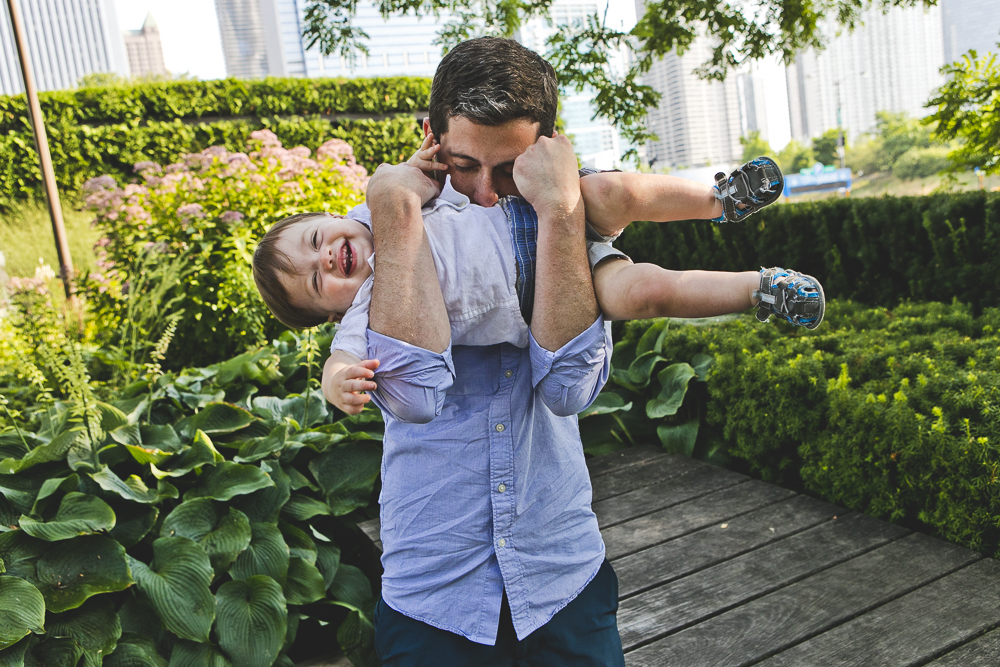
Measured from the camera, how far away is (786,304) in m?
0.85

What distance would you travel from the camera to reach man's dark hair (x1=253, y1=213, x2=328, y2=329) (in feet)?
3.83

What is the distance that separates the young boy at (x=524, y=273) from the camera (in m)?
0.88

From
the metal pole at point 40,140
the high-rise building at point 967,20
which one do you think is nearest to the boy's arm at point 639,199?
the metal pole at point 40,140

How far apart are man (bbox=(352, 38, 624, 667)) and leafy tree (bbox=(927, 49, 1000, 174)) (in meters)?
4.12

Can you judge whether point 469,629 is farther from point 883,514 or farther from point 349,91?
point 349,91

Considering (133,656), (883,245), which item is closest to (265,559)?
(133,656)

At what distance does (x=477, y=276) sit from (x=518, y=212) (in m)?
0.12

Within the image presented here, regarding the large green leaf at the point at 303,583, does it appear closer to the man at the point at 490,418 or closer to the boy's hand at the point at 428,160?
the man at the point at 490,418

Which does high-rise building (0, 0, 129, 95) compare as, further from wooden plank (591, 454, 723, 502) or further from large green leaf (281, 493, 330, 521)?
wooden plank (591, 454, 723, 502)

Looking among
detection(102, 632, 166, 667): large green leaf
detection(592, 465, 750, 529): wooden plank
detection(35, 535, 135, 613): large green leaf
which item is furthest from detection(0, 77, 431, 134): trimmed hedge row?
detection(102, 632, 166, 667): large green leaf

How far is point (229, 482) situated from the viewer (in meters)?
2.45

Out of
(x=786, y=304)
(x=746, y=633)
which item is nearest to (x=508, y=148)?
(x=786, y=304)

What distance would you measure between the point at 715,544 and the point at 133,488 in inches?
76.0

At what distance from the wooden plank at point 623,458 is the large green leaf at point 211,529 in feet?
4.29
